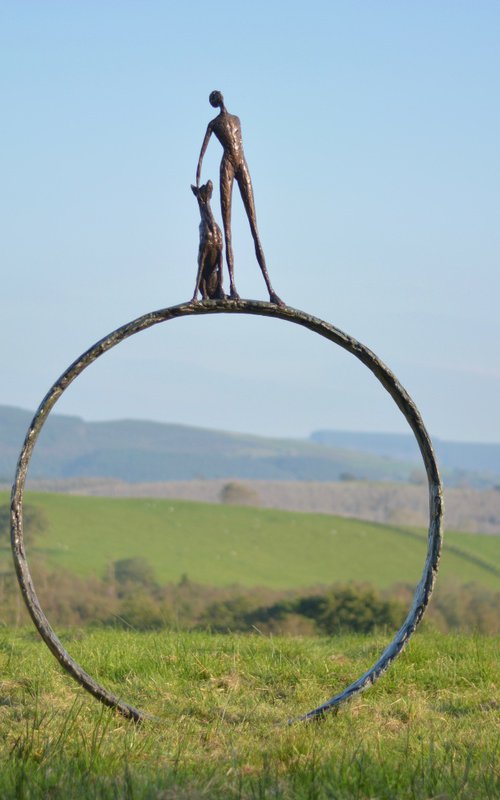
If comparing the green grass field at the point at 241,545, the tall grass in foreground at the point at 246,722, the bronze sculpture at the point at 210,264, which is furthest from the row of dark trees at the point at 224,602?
the bronze sculpture at the point at 210,264

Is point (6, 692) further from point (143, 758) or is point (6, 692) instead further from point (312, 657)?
point (312, 657)

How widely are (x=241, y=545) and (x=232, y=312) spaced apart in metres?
66.2

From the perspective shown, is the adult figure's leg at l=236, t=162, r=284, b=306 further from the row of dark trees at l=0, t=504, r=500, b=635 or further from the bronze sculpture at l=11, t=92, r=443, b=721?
the row of dark trees at l=0, t=504, r=500, b=635

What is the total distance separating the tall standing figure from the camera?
30.6 feet

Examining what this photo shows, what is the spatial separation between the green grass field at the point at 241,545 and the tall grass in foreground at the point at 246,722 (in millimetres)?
50455

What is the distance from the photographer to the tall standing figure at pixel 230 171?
30.6ft

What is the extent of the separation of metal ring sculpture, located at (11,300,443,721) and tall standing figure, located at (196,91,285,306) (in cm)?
31

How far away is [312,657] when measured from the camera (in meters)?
11.0

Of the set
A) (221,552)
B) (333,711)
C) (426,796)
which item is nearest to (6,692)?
(333,711)

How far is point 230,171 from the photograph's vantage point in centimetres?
945

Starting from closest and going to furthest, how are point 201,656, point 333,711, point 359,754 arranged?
point 359,754 → point 333,711 → point 201,656

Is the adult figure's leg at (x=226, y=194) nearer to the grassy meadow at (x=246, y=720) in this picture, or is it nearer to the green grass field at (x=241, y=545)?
the grassy meadow at (x=246, y=720)

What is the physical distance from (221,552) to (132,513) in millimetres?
9822

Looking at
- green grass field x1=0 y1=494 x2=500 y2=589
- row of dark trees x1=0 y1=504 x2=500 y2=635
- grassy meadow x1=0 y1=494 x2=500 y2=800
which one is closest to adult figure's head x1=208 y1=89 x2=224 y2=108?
grassy meadow x1=0 y1=494 x2=500 y2=800
